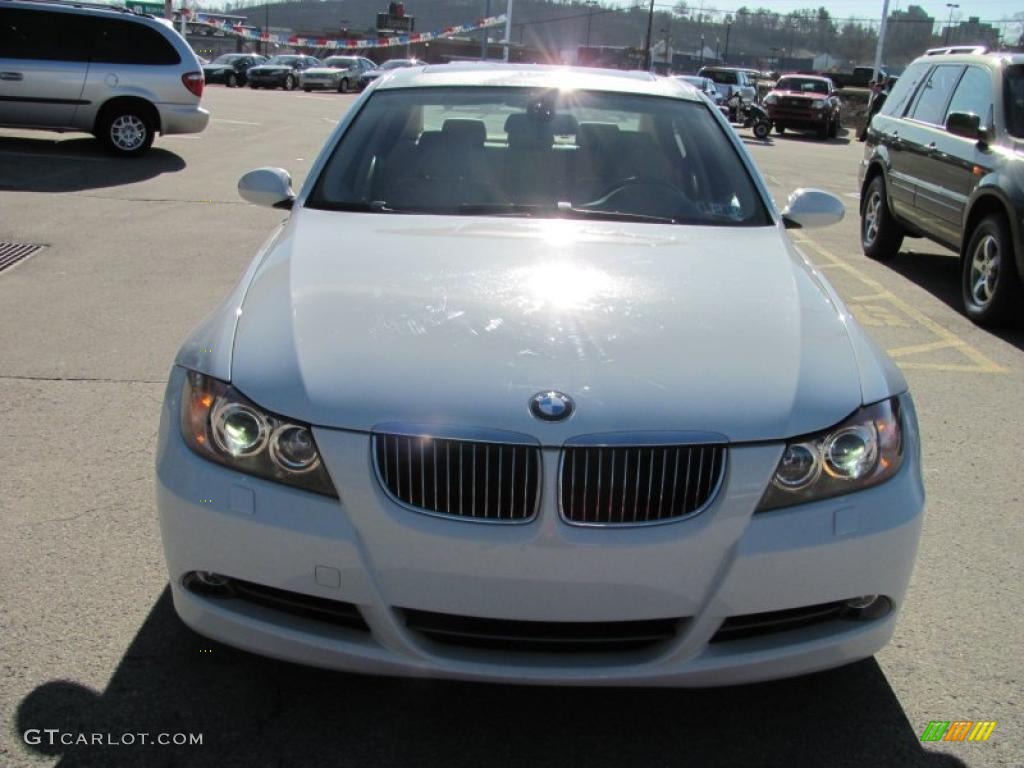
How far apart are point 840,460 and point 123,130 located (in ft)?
43.7

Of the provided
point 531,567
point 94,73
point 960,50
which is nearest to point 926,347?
point 960,50

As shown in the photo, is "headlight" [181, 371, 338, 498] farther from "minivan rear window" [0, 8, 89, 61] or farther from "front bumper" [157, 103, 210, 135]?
"minivan rear window" [0, 8, 89, 61]

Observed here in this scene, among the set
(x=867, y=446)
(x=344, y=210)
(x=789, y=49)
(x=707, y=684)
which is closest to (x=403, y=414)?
(x=707, y=684)

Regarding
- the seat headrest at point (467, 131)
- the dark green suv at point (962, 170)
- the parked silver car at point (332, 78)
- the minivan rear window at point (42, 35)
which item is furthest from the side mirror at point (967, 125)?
Answer: the parked silver car at point (332, 78)

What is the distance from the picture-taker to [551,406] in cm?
252

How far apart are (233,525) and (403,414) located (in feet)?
1.57

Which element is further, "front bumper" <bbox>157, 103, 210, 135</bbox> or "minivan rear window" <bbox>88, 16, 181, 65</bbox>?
"front bumper" <bbox>157, 103, 210, 135</bbox>

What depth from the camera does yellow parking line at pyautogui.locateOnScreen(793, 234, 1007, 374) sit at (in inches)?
257

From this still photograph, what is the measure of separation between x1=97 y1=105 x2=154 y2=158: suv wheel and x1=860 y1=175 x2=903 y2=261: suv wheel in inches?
361

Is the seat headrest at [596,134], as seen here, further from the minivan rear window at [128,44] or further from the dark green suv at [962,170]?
the minivan rear window at [128,44]

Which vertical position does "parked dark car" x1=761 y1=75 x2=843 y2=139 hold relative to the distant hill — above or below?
below

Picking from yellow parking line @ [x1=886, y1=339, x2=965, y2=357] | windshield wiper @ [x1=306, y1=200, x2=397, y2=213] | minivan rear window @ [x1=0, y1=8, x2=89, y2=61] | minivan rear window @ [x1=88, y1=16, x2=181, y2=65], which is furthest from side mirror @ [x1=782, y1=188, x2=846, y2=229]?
minivan rear window @ [x1=0, y1=8, x2=89, y2=61]

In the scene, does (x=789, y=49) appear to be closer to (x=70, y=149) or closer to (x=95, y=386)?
(x=70, y=149)

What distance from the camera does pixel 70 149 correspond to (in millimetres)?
14680
